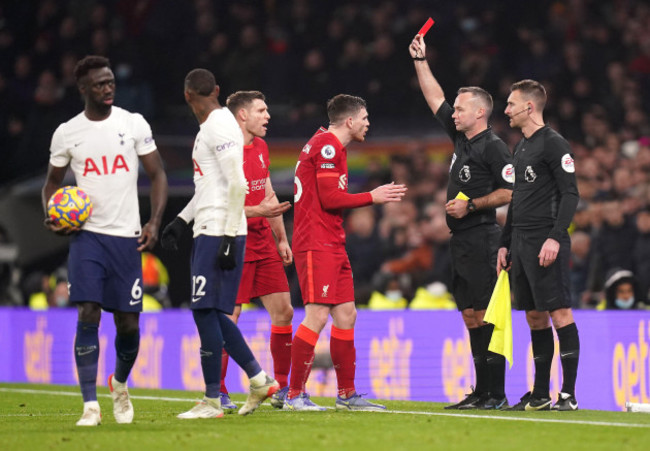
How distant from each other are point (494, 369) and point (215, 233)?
2.54m

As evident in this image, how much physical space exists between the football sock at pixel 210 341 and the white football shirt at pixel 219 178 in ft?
1.67

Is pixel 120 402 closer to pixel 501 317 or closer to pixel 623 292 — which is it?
pixel 501 317

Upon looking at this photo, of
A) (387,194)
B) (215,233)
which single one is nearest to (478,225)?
(387,194)

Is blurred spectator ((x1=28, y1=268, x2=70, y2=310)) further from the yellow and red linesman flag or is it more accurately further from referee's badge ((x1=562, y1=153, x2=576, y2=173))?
referee's badge ((x1=562, y1=153, x2=576, y2=173))

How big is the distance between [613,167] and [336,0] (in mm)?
7788

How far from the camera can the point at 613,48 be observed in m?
19.5

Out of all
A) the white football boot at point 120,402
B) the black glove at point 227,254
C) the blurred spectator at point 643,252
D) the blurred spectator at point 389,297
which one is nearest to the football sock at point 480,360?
the black glove at point 227,254

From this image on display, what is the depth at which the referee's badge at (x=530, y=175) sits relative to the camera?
8.54 meters

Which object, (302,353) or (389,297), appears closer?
(302,353)

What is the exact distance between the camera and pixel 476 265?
872 centimetres

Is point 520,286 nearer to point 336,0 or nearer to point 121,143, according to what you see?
point 121,143

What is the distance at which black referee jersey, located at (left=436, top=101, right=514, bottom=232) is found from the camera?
8711 millimetres

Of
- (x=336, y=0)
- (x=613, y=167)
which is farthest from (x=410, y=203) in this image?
(x=336, y=0)

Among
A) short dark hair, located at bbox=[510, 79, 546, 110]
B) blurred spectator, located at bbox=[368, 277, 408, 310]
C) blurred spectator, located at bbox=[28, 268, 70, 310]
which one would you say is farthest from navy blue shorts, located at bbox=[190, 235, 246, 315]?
blurred spectator, located at bbox=[28, 268, 70, 310]
